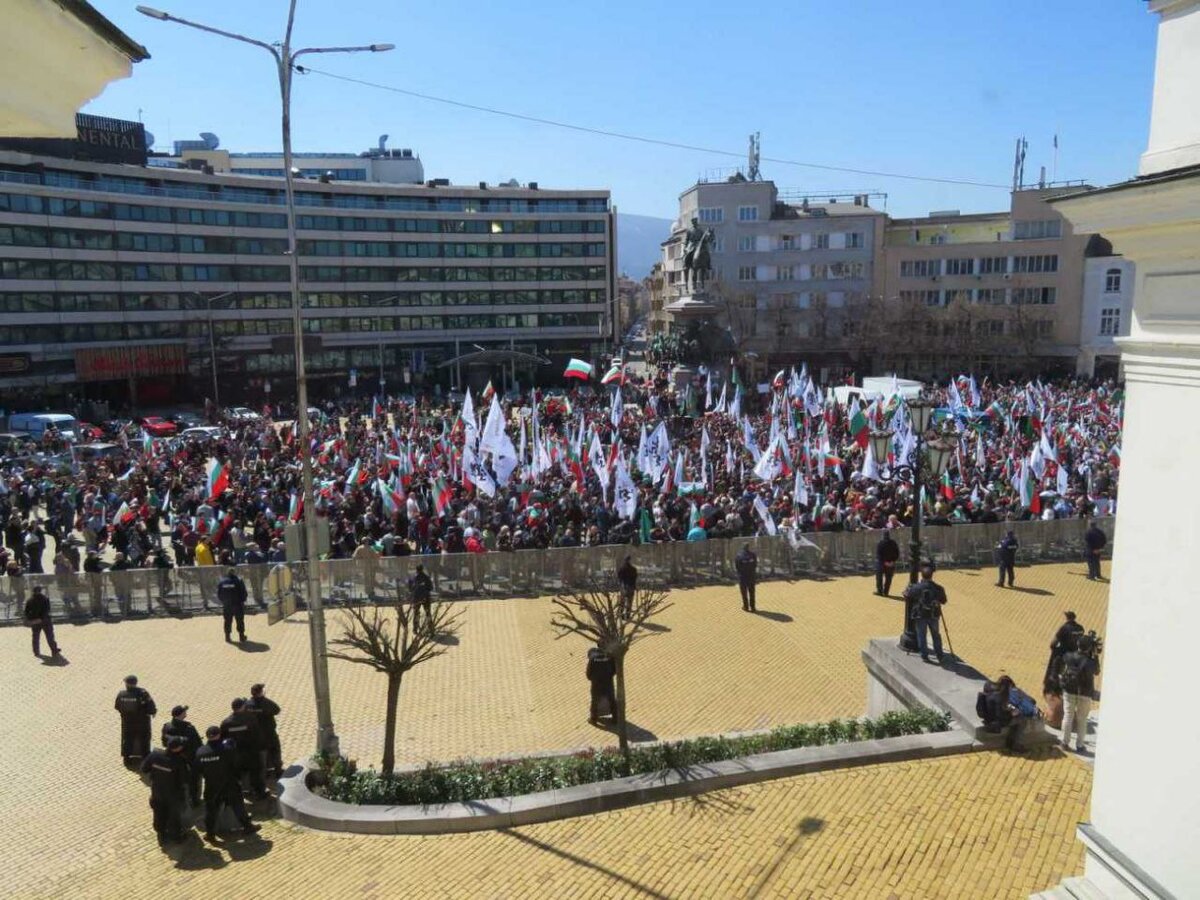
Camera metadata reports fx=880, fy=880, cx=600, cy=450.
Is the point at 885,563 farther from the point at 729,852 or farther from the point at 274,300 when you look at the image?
the point at 274,300

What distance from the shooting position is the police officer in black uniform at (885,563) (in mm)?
18891

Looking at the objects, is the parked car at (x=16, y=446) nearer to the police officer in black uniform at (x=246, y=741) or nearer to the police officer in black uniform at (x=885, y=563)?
the police officer in black uniform at (x=246, y=741)

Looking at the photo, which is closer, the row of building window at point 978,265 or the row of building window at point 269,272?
the row of building window at point 269,272

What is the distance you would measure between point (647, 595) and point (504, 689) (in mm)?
3931

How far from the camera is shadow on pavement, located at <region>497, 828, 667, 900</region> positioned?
26.9ft

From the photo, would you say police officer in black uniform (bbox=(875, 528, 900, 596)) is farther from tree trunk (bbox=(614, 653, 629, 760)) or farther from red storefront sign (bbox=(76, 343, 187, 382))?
red storefront sign (bbox=(76, 343, 187, 382))

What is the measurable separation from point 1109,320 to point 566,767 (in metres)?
67.6

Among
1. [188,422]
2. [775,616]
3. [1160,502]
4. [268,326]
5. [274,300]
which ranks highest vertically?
[274,300]

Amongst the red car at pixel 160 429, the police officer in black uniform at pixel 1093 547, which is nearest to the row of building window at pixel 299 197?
the red car at pixel 160 429

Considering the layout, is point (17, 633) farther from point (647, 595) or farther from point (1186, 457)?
point (1186, 457)

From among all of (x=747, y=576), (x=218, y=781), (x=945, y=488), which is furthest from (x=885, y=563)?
(x=218, y=781)

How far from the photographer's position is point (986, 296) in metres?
68.9

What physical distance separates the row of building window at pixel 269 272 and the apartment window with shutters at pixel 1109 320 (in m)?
39.8

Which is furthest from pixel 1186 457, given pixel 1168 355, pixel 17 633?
pixel 17 633
